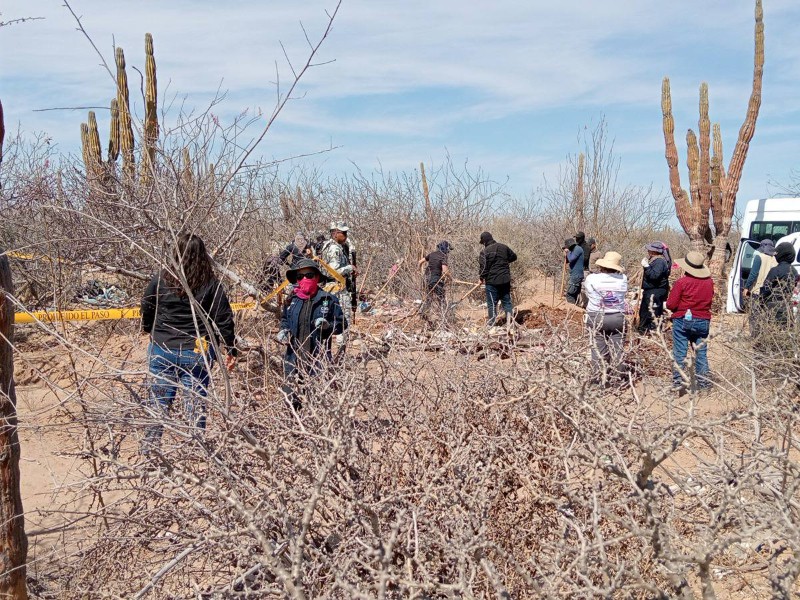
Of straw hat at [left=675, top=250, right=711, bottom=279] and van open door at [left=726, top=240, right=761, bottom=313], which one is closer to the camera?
straw hat at [left=675, top=250, right=711, bottom=279]

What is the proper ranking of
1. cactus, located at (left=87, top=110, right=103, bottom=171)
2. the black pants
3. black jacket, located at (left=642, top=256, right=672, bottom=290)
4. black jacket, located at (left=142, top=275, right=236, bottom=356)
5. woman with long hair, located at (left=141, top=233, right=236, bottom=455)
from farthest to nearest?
1. cactus, located at (left=87, top=110, right=103, bottom=171)
2. the black pants
3. black jacket, located at (left=642, top=256, right=672, bottom=290)
4. black jacket, located at (left=142, top=275, right=236, bottom=356)
5. woman with long hair, located at (left=141, top=233, right=236, bottom=455)

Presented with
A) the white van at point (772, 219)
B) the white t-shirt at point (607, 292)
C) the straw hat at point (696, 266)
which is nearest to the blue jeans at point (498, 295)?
the straw hat at point (696, 266)

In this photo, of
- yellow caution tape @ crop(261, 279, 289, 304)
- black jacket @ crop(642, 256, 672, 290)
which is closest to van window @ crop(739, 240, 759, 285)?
black jacket @ crop(642, 256, 672, 290)

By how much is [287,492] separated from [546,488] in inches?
40.6

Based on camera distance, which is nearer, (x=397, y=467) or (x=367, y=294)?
(x=397, y=467)

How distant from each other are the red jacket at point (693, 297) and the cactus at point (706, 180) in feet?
25.9

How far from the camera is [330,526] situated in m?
2.62

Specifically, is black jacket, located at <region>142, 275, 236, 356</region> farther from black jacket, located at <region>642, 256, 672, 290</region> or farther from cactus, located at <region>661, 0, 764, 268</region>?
cactus, located at <region>661, 0, 764, 268</region>

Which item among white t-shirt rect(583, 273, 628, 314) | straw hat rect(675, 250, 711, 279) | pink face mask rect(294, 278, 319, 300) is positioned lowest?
white t-shirt rect(583, 273, 628, 314)

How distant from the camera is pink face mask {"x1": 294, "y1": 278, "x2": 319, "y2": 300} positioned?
5.93m

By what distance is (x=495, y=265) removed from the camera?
1163cm

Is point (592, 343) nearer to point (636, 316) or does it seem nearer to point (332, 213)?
point (636, 316)

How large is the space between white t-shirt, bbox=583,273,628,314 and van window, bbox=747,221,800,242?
28.3 ft

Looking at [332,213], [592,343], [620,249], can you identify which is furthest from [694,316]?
[620,249]
